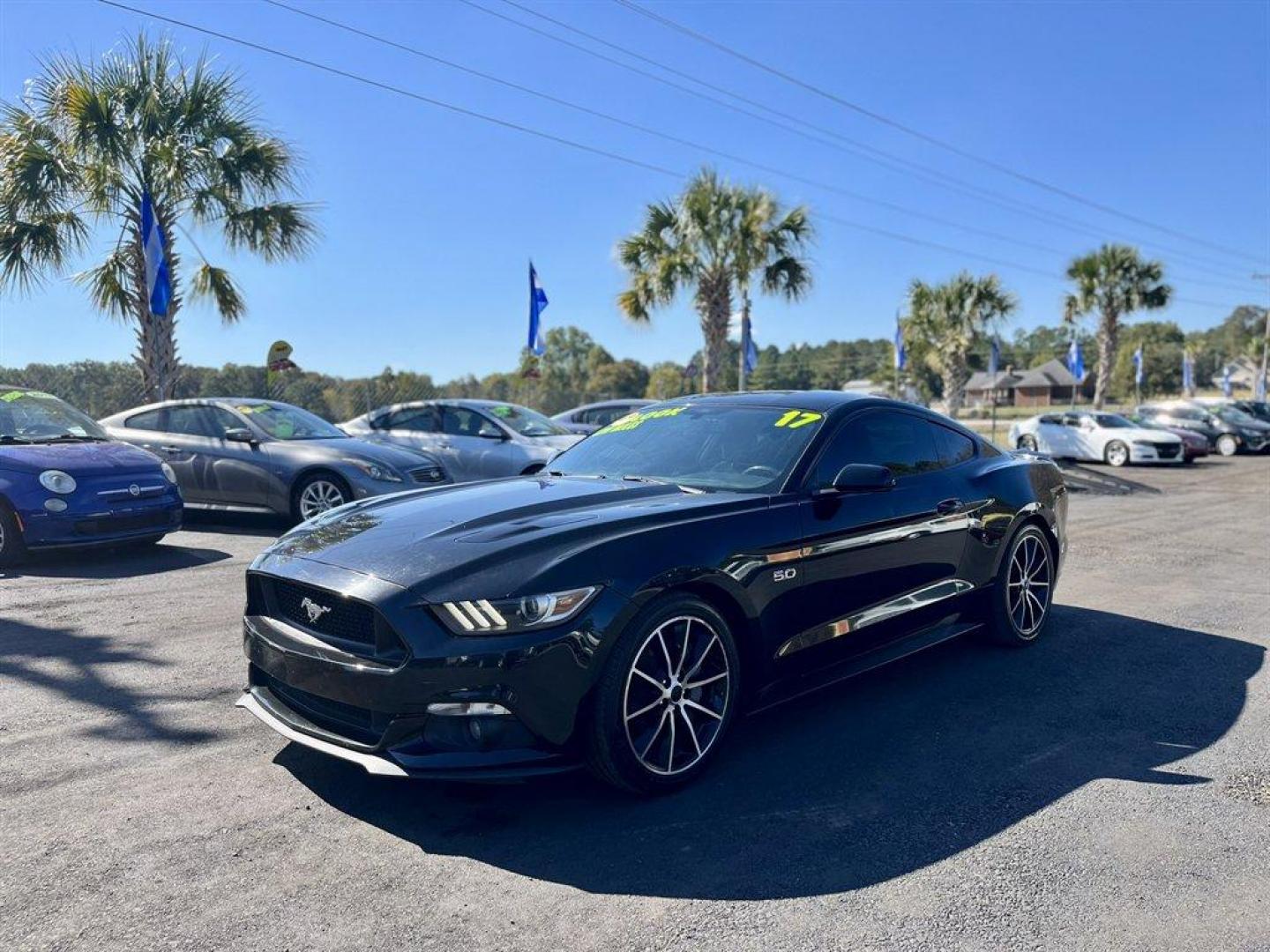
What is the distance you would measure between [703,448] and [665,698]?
154cm

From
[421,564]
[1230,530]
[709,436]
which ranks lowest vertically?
[1230,530]

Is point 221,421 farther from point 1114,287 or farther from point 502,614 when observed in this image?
point 1114,287

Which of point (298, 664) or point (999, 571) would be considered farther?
point (999, 571)

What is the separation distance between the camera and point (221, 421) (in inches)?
408

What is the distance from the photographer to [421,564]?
3270 mm

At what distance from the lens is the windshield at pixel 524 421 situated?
1270cm

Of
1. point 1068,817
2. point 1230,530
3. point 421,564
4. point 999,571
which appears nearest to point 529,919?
point 421,564

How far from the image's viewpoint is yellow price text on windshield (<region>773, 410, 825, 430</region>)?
4582 millimetres

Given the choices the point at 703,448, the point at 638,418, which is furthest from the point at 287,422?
the point at 703,448

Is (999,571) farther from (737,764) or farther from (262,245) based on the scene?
(262,245)

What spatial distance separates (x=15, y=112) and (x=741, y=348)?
16.1m

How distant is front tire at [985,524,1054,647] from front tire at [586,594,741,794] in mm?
2389

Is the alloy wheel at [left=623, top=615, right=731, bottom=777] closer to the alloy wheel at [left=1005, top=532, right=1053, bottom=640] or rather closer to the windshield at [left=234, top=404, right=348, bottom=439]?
the alloy wheel at [left=1005, top=532, right=1053, bottom=640]

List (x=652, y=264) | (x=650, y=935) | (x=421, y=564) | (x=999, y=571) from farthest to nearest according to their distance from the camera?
(x=652, y=264)
(x=999, y=571)
(x=421, y=564)
(x=650, y=935)
